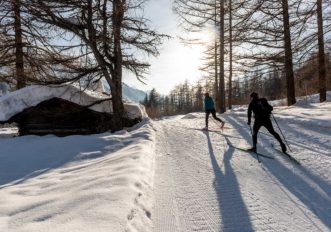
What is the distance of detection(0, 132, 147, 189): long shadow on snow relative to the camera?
384 inches

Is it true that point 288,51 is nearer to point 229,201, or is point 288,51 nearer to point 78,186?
point 229,201

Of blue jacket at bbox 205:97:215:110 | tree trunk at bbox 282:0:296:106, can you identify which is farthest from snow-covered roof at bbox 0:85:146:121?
tree trunk at bbox 282:0:296:106

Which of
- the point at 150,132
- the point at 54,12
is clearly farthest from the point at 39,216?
the point at 54,12

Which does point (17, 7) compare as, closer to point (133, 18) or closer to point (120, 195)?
point (133, 18)

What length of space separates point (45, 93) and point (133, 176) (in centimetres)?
1136

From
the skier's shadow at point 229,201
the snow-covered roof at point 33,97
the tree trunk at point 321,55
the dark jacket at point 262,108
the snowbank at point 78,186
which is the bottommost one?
the skier's shadow at point 229,201

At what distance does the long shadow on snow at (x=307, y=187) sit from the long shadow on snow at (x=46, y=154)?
4691 millimetres

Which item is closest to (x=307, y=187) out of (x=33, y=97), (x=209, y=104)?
(x=209, y=104)

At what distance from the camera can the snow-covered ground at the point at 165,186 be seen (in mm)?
5422

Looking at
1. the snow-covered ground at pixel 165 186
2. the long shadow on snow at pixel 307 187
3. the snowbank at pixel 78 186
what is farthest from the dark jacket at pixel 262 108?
the snowbank at pixel 78 186

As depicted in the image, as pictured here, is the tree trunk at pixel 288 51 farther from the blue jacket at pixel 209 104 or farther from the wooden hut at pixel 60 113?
the wooden hut at pixel 60 113

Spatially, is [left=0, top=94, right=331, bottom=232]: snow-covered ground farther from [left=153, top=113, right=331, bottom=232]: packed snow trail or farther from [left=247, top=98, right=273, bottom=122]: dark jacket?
[left=247, top=98, right=273, bottom=122]: dark jacket

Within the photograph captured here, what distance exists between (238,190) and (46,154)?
23.3 ft

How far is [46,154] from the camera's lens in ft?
39.5
